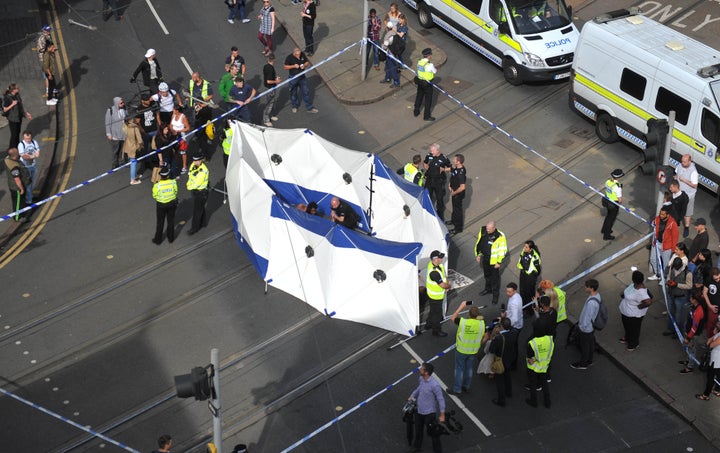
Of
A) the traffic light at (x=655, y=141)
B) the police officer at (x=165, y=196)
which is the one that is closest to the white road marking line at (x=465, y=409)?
the traffic light at (x=655, y=141)

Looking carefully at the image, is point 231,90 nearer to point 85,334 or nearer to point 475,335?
point 85,334

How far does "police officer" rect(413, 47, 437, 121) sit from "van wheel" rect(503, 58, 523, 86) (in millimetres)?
2311

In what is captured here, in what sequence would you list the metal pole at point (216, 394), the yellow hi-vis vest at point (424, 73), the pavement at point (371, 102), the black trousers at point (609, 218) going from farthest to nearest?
the yellow hi-vis vest at point (424, 73) < the black trousers at point (609, 218) < the pavement at point (371, 102) < the metal pole at point (216, 394)

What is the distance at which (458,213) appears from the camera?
19922 mm

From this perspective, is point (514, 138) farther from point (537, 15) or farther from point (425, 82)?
point (537, 15)

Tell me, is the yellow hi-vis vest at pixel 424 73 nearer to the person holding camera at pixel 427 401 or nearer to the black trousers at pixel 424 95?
the black trousers at pixel 424 95

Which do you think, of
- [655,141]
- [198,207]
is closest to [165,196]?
[198,207]

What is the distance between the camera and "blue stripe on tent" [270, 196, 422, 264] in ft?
56.8

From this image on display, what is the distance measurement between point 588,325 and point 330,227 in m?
4.71

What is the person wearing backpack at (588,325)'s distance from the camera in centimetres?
1623

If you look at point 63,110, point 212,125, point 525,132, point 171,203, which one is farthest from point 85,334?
point 525,132

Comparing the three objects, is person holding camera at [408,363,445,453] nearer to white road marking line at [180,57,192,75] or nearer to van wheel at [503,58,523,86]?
van wheel at [503,58,523,86]

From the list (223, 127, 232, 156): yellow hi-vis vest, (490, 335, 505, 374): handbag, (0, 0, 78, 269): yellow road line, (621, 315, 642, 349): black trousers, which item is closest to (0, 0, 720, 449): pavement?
(621, 315, 642, 349): black trousers

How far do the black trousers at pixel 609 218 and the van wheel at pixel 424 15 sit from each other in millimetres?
9831
